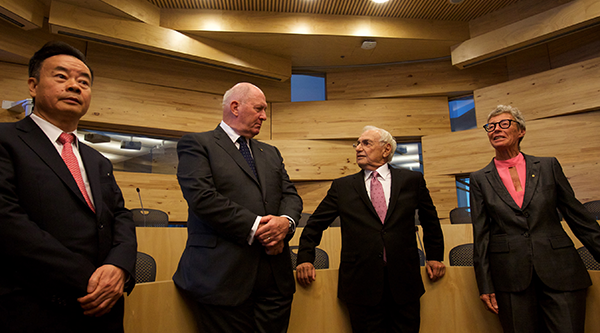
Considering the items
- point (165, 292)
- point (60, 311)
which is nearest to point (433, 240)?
point (165, 292)

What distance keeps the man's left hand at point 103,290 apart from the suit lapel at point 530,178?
1643 millimetres

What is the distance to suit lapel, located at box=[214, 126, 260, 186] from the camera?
60.2 inches

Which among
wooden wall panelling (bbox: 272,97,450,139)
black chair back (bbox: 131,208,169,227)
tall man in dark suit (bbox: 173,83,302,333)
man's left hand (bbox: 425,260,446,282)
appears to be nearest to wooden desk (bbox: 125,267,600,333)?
man's left hand (bbox: 425,260,446,282)

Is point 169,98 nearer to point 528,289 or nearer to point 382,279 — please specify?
point 382,279

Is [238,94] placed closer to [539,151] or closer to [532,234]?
[532,234]

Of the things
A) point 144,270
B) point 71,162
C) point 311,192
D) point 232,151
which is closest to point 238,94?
point 232,151

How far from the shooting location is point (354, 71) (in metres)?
5.85

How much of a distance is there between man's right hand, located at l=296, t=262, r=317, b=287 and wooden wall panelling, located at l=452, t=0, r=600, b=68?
423cm

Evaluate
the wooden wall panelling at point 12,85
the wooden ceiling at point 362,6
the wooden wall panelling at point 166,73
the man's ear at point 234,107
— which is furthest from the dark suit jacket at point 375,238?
the wooden wall panelling at point 12,85

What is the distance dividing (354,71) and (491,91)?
6.27 ft

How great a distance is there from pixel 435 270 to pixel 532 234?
1.47 ft

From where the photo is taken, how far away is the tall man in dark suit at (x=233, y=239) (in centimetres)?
134

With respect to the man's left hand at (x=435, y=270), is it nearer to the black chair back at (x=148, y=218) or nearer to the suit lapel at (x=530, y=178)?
the suit lapel at (x=530, y=178)

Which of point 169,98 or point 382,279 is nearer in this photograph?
point 382,279
